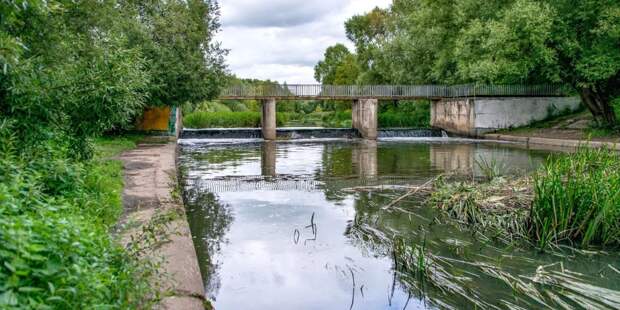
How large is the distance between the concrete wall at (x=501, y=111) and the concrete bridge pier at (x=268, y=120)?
10.7 m

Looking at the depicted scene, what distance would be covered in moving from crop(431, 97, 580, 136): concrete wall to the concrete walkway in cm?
2135

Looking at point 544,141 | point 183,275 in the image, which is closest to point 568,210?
point 183,275

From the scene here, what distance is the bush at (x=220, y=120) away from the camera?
38.4 metres

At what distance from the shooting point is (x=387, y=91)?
33062mm

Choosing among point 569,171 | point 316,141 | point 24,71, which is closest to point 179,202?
point 24,71

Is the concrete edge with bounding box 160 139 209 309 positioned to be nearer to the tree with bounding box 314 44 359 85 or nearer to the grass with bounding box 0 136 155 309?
the grass with bounding box 0 136 155 309

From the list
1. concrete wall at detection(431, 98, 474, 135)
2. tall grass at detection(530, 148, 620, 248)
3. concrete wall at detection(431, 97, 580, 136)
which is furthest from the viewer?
concrete wall at detection(431, 98, 474, 135)

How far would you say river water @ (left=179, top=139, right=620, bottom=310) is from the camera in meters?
4.95

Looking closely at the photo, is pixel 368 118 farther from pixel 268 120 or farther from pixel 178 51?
pixel 178 51

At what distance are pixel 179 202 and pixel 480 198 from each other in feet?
14.3

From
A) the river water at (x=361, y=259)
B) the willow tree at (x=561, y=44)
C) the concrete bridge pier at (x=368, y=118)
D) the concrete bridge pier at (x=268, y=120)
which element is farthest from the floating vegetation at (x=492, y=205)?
the concrete bridge pier at (x=368, y=118)

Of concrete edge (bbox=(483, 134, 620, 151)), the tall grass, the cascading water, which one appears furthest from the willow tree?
the tall grass

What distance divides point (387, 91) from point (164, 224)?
95.7 ft

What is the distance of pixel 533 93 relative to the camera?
31281 millimetres
